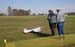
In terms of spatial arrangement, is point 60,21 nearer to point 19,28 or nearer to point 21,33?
point 21,33

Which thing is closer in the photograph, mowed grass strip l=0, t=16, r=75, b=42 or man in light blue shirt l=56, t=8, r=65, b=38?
man in light blue shirt l=56, t=8, r=65, b=38

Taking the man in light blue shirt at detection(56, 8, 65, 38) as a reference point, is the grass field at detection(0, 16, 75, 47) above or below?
below

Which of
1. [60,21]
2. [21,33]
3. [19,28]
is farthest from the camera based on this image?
[19,28]

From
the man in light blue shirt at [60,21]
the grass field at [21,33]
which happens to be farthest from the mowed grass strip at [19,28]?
the man in light blue shirt at [60,21]

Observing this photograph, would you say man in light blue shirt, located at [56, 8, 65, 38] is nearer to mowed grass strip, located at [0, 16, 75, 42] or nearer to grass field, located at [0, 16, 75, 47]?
grass field, located at [0, 16, 75, 47]

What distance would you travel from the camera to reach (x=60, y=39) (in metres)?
14.6

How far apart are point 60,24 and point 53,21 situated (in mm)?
1809

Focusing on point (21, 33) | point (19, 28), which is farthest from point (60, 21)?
point (19, 28)

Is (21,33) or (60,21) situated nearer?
(60,21)

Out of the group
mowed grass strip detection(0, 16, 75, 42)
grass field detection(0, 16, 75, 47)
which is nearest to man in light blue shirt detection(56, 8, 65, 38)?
grass field detection(0, 16, 75, 47)

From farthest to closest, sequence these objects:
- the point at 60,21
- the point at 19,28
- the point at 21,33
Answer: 1. the point at 19,28
2. the point at 21,33
3. the point at 60,21

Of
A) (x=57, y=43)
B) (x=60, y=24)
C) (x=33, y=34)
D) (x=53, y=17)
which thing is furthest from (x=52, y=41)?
(x=33, y=34)

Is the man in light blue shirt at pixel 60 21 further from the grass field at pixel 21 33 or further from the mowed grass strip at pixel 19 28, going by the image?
the mowed grass strip at pixel 19 28

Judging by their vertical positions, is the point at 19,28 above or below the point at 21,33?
below
